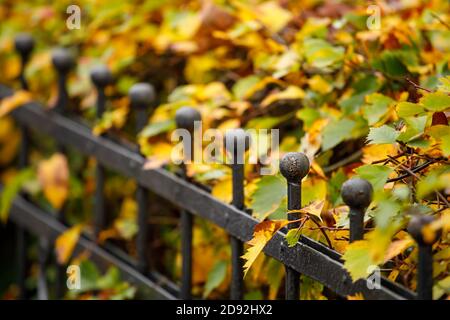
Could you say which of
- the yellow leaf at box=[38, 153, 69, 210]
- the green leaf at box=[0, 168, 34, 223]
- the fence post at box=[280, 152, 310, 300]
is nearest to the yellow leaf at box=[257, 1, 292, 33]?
the fence post at box=[280, 152, 310, 300]

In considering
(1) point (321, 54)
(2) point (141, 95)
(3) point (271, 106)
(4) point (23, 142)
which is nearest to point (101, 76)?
(2) point (141, 95)

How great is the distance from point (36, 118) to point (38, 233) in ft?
1.53

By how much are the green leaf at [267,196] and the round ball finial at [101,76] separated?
3.09ft

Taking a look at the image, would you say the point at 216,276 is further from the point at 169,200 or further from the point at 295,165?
the point at 295,165

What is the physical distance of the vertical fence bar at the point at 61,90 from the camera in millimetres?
2814

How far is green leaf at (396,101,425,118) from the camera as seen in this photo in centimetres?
158

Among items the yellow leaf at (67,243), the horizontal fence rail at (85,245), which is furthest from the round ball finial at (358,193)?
the yellow leaf at (67,243)

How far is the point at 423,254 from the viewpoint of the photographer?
1.38m

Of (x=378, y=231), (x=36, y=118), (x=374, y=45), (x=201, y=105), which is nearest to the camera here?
(x=378, y=231)

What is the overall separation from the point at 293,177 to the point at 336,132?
0.43 m
